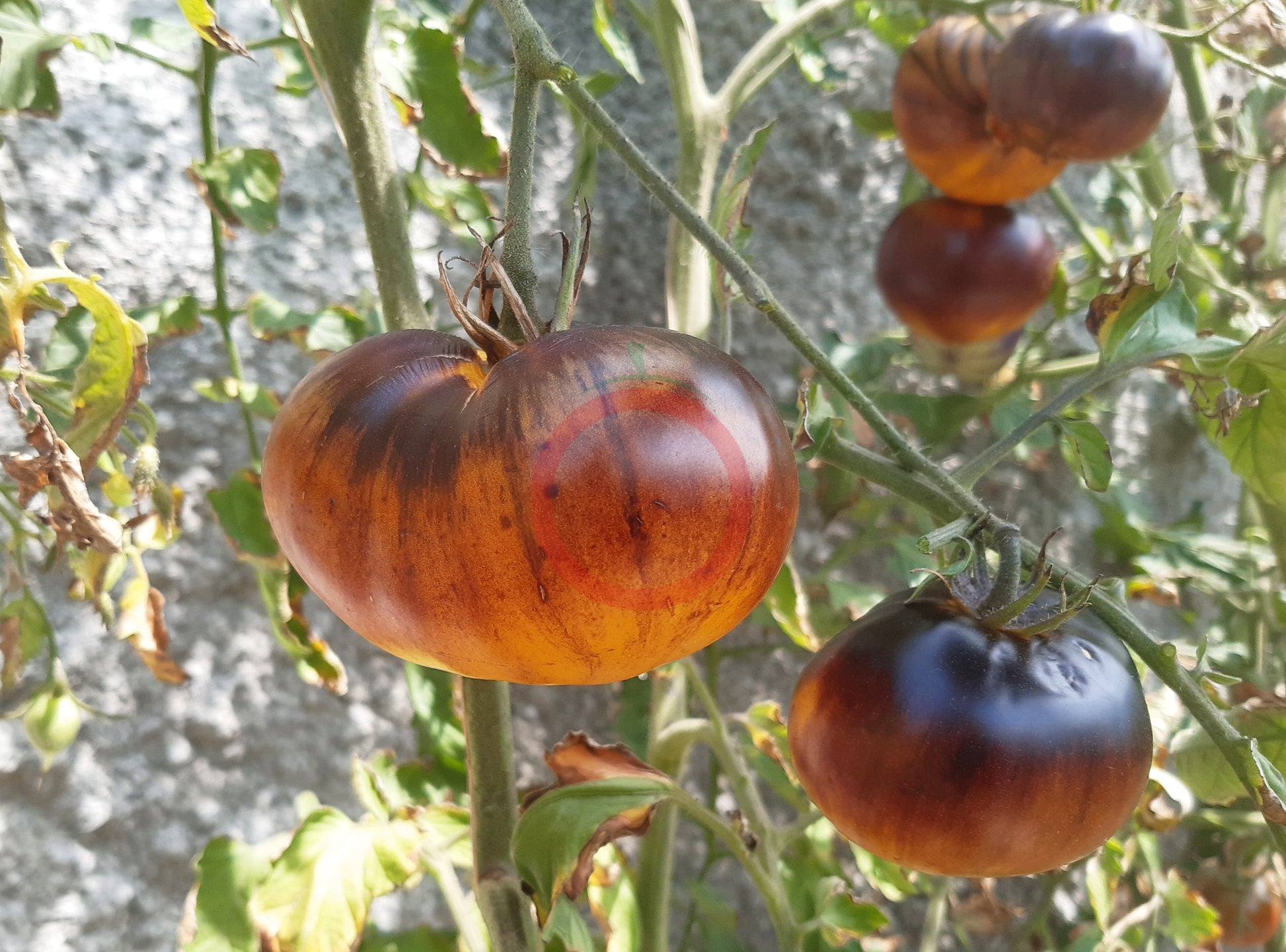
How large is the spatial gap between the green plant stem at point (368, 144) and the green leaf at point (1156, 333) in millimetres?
285

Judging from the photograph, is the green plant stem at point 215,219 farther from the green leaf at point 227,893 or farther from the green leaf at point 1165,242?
the green leaf at point 1165,242

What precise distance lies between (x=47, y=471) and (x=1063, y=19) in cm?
59

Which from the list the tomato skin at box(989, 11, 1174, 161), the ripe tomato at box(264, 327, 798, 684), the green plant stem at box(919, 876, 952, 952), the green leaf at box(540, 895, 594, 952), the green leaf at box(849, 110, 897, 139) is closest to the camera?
the ripe tomato at box(264, 327, 798, 684)

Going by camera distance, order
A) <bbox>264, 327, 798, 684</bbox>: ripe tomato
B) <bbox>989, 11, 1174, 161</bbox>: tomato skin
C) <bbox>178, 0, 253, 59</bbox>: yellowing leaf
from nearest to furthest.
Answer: <bbox>264, 327, 798, 684</bbox>: ripe tomato < <bbox>178, 0, 253, 59</bbox>: yellowing leaf < <bbox>989, 11, 1174, 161</bbox>: tomato skin

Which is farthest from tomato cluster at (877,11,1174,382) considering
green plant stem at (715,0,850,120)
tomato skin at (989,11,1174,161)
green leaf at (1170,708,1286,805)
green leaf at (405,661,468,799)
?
green leaf at (405,661,468,799)

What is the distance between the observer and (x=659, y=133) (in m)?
0.80

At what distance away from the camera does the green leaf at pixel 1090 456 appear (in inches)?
15.4

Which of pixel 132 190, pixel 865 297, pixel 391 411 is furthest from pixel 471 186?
pixel 865 297

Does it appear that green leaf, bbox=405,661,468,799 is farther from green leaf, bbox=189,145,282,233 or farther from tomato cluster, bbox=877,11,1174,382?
tomato cluster, bbox=877,11,1174,382

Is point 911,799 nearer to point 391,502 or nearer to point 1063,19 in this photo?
point 391,502

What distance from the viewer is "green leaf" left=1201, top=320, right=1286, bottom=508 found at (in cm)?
34

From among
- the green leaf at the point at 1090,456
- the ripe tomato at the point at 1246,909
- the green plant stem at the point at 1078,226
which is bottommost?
the ripe tomato at the point at 1246,909

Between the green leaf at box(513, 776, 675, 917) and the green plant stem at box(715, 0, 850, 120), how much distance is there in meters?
0.41

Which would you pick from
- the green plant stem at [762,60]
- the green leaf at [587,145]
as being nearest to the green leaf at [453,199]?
the green leaf at [587,145]
